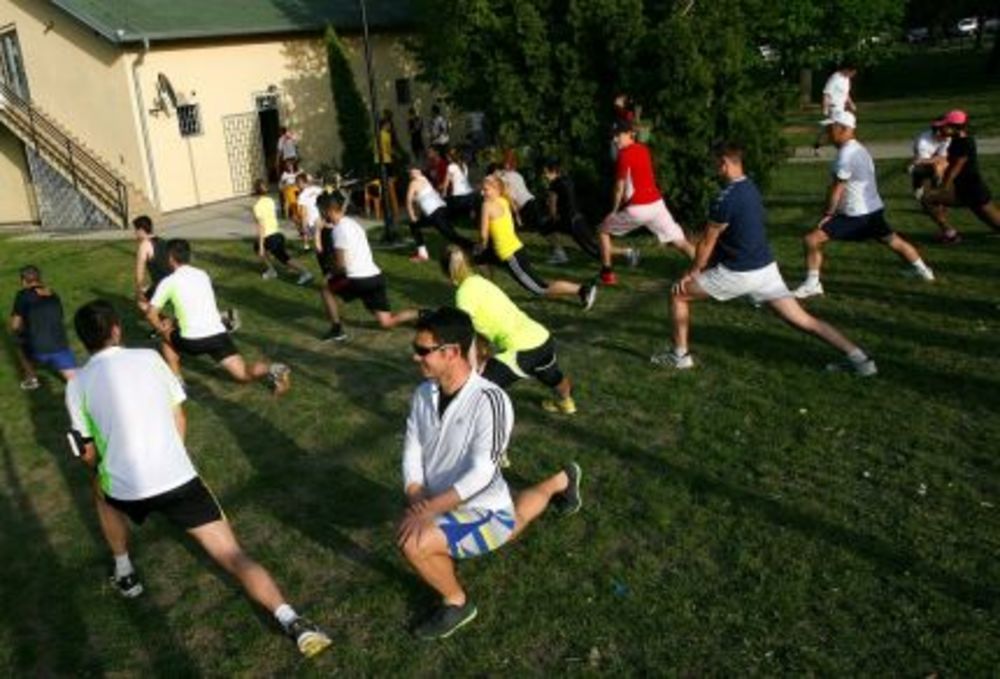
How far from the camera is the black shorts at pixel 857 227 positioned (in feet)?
29.6

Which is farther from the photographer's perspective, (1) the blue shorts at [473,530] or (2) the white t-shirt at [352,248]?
(2) the white t-shirt at [352,248]

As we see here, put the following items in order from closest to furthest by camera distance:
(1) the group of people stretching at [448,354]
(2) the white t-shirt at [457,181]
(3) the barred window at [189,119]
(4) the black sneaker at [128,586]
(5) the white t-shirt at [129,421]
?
(1) the group of people stretching at [448,354] < (5) the white t-shirt at [129,421] < (4) the black sneaker at [128,586] < (2) the white t-shirt at [457,181] < (3) the barred window at [189,119]

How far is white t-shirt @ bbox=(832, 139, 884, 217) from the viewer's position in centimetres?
870

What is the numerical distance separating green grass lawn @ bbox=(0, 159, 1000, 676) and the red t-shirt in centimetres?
181

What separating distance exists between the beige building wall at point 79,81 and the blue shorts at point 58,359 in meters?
13.9

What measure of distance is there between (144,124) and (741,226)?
707 inches

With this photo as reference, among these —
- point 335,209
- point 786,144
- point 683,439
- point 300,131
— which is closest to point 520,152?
point 786,144

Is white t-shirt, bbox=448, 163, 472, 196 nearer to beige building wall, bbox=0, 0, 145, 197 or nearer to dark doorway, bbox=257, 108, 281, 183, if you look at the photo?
beige building wall, bbox=0, 0, 145, 197

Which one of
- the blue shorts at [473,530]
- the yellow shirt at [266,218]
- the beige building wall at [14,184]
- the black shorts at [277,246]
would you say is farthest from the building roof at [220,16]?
the blue shorts at [473,530]

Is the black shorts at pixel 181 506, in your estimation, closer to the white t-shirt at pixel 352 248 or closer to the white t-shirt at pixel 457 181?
the white t-shirt at pixel 352 248

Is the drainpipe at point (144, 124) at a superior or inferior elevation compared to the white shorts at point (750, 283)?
superior

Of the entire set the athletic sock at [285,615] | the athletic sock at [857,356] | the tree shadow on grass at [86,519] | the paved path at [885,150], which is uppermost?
the paved path at [885,150]

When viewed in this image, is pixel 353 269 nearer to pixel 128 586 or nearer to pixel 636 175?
pixel 636 175

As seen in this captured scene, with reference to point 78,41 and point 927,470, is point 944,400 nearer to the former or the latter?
point 927,470
